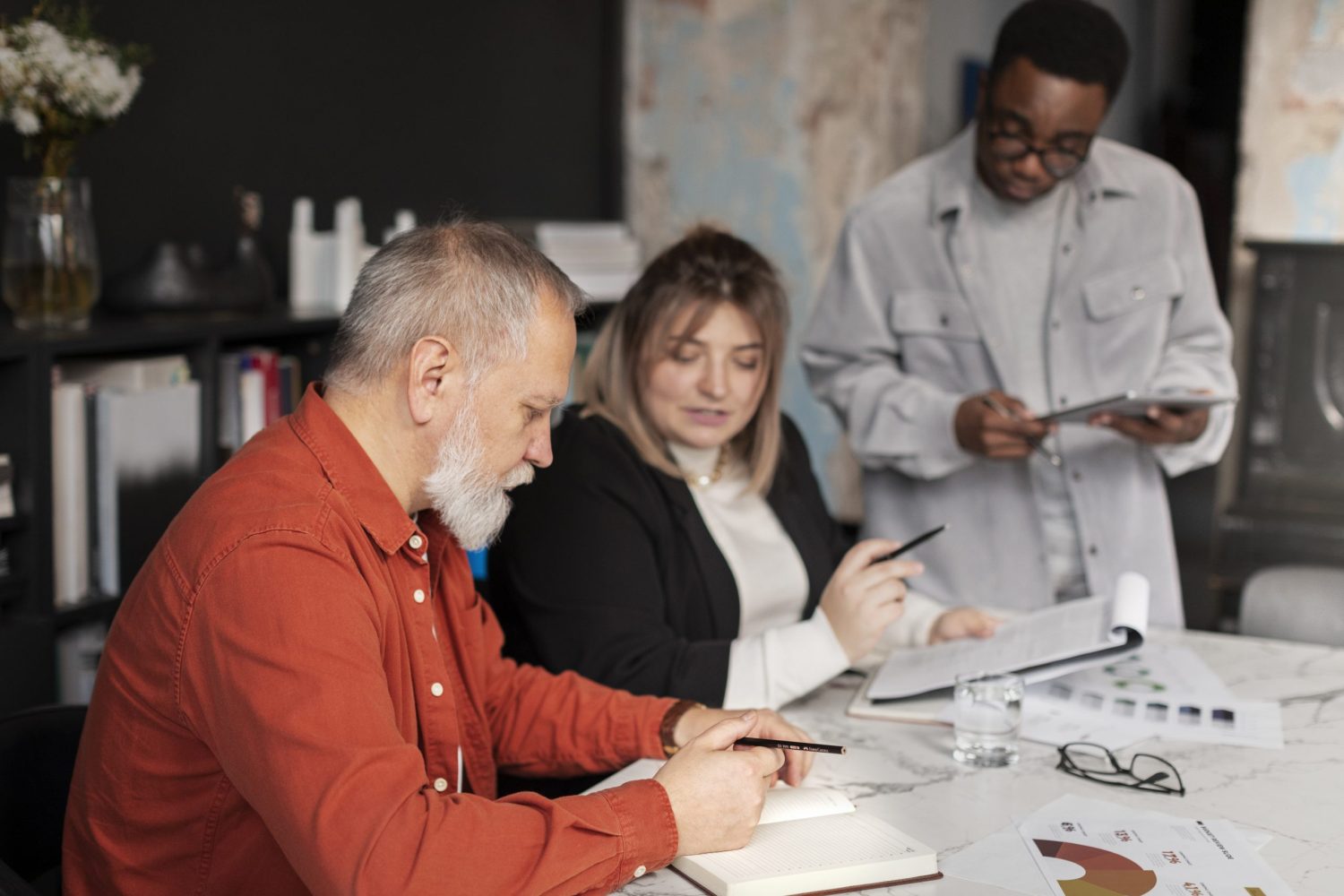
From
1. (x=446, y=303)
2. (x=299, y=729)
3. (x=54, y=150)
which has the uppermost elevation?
(x=54, y=150)

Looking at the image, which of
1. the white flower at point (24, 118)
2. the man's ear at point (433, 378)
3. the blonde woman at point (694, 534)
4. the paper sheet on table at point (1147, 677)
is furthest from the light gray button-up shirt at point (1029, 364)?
the white flower at point (24, 118)

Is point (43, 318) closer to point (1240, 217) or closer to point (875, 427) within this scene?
point (875, 427)

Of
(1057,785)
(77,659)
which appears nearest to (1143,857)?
(1057,785)

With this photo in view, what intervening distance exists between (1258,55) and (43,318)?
3699 mm

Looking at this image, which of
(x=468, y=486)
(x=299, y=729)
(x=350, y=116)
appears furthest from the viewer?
(x=350, y=116)

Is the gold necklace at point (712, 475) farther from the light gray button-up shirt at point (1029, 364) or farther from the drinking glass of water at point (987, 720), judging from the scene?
the drinking glass of water at point (987, 720)

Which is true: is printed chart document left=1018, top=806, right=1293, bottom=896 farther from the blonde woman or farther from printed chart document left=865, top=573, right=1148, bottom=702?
the blonde woman

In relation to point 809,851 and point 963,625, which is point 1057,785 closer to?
point 809,851

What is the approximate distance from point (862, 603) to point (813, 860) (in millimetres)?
581

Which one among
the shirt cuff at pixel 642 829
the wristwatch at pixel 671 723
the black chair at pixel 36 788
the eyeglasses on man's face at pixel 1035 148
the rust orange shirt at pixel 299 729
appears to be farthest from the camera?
the eyeglasses on man's face at pixel 1035 148

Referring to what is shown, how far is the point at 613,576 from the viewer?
6.48 feet

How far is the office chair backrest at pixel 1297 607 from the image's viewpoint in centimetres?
242

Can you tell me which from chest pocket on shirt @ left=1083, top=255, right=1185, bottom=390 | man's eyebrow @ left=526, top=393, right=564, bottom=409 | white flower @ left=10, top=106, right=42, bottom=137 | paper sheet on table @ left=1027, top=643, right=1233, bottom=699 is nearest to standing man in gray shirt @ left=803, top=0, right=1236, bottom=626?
chest pocket on shirt @ left=1083, top=255, right=1185, bottom=390

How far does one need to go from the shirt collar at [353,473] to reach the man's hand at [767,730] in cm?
45
